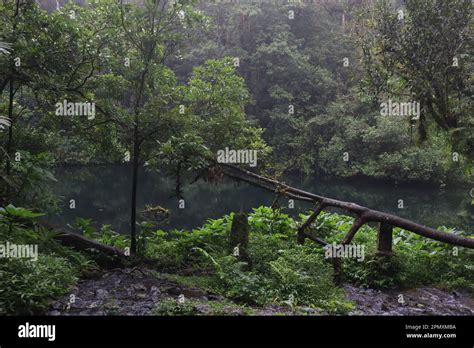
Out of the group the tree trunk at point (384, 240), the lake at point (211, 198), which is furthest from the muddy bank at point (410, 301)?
the lake at point (211, 198)

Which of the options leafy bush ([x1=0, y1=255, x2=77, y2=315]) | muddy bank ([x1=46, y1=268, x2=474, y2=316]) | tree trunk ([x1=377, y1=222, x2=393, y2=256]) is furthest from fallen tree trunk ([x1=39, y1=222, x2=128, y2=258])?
tree trunk ([x1=377, y1=222, x2=393, y2=256])

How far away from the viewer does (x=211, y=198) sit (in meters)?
27.1

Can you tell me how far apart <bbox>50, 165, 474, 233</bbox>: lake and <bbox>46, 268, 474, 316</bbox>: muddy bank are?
10761 mm

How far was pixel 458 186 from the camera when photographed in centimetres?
3012

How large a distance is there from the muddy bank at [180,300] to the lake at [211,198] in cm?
1076

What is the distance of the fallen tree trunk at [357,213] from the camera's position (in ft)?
22.7

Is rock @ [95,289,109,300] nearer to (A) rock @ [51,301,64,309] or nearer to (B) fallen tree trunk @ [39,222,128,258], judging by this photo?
(A) rock @ [51,301,64,309]

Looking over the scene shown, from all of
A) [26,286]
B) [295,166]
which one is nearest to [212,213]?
[295,166]

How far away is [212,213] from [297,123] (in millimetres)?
14391

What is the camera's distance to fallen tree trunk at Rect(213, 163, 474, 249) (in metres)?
6.92

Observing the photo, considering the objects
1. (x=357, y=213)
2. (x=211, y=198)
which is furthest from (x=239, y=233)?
(x=211, y=198)

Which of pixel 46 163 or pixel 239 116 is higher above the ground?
pixel 239 116

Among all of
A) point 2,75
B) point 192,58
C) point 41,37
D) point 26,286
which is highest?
point 192,58

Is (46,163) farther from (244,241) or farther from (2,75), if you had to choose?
(244,241)
